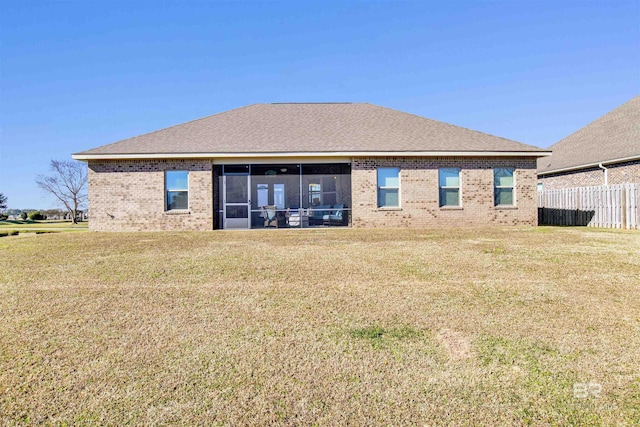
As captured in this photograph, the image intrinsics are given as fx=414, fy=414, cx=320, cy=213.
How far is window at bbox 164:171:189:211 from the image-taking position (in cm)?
1547

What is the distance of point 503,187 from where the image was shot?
52.7ft

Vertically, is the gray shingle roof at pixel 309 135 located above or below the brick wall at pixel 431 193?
above

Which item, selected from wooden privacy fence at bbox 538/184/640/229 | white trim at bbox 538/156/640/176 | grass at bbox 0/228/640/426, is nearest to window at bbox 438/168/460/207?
wooden privacy fence at bbox 538/184/640/229

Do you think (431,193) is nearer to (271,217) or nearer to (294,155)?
(294,155)

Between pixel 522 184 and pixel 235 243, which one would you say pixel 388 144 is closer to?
pixel 522 184

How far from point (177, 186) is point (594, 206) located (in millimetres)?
16152

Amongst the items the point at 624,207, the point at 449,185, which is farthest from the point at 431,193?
the point at 624,207

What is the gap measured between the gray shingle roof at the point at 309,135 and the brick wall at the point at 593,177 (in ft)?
17.8

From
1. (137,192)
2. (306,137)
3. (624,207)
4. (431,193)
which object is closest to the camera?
(624,207)

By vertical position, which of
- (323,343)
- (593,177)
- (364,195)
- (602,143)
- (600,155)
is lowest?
(323,343)

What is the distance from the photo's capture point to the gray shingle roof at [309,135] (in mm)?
15367

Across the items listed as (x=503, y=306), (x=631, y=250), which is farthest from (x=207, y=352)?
(x=631, y=250)

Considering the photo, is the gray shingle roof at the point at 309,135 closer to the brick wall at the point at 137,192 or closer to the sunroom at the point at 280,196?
the brick wall at the point at 137,192

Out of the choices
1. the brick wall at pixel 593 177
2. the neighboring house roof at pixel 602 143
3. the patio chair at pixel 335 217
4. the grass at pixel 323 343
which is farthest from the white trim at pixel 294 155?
the grass at pixel 323 343
